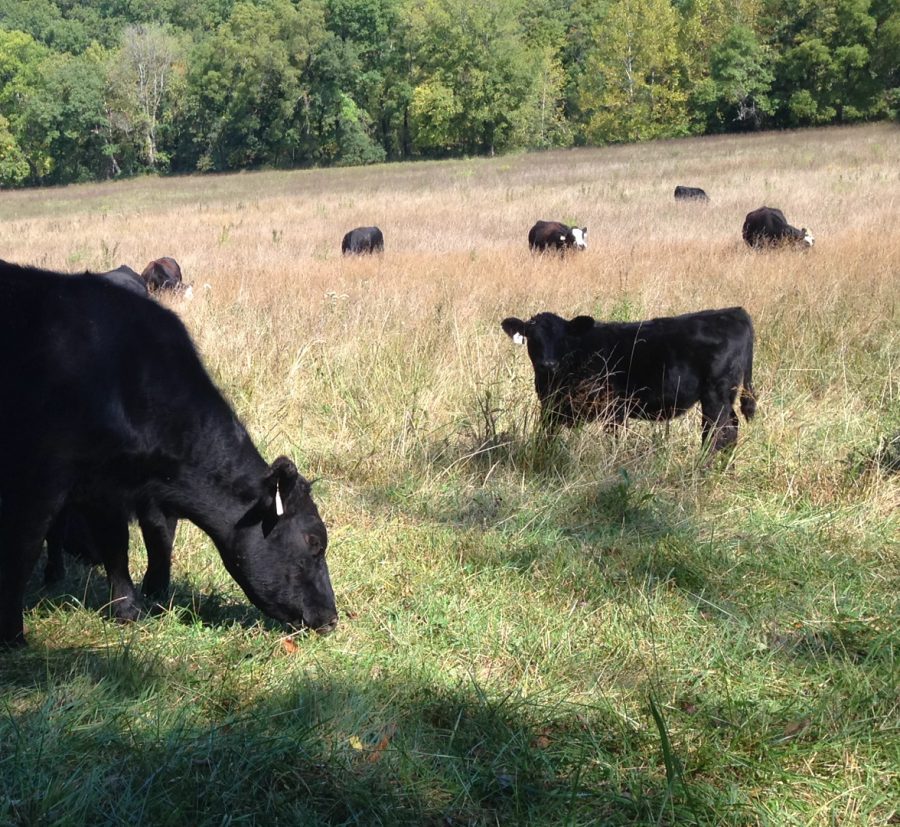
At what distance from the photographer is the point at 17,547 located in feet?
13.6

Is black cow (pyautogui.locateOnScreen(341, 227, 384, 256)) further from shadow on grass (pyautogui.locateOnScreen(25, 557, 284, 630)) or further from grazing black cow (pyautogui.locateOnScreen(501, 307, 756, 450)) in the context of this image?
shadow on grass (pyautogui.locateOnScreen(25, 557, 284, 630))

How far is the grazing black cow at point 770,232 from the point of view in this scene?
14883mm

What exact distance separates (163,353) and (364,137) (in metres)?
81.8

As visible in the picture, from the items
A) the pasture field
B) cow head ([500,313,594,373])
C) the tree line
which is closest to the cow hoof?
the pasture field

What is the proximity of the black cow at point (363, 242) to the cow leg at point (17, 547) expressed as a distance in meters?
14.8

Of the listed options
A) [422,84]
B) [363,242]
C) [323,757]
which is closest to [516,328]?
[323,757]

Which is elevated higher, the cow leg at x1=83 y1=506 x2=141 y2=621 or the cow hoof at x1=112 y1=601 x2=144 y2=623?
the cow leg at x1=83 y1=506 x2=141 y2=621

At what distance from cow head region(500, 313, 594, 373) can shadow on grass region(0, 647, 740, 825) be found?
3.89 m

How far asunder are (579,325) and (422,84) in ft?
270

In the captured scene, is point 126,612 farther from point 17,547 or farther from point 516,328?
point 516,328

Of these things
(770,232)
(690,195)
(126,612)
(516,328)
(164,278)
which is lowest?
(690,195)

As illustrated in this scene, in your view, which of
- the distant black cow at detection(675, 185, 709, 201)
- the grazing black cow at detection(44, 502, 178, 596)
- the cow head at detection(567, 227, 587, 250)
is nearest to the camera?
the grazing black cow at detection(44, 502, 178, 596)

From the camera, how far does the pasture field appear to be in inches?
125

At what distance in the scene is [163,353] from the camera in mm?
4375
